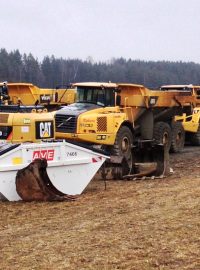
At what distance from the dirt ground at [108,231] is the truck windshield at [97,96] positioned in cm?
521

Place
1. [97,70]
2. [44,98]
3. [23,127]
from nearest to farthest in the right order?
1. [23,127]
2. [44,98]
3. [97,70]

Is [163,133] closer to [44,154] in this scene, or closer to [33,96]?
[33,96]

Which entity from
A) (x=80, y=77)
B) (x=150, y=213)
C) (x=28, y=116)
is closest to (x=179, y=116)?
(x=28, y=116)

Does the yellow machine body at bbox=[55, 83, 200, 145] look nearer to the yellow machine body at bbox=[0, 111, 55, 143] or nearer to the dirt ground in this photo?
the yellow machine body at bbox=[0, 111, 55, 143]

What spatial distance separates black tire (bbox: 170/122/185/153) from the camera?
19.5 meters

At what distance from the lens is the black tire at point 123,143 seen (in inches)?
600

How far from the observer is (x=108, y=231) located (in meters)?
7.03

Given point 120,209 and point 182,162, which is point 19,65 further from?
point 120,209

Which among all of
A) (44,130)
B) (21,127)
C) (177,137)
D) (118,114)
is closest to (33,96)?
(177,137)

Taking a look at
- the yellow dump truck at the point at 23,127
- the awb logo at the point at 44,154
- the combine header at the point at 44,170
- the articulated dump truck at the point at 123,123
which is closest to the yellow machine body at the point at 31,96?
the articulated dump truck at the point at 123,123

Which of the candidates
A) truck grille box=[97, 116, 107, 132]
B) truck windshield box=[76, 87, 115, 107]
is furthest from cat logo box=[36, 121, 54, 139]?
truck windshield box=[76, 87, 115, 107]

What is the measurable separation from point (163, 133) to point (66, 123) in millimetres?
4600

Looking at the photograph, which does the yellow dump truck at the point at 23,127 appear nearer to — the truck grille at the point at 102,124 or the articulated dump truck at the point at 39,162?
the articulated dump truck at the point at 39,162

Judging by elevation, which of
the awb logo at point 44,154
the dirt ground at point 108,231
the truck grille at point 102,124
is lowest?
the dirt ground at point 108,231
